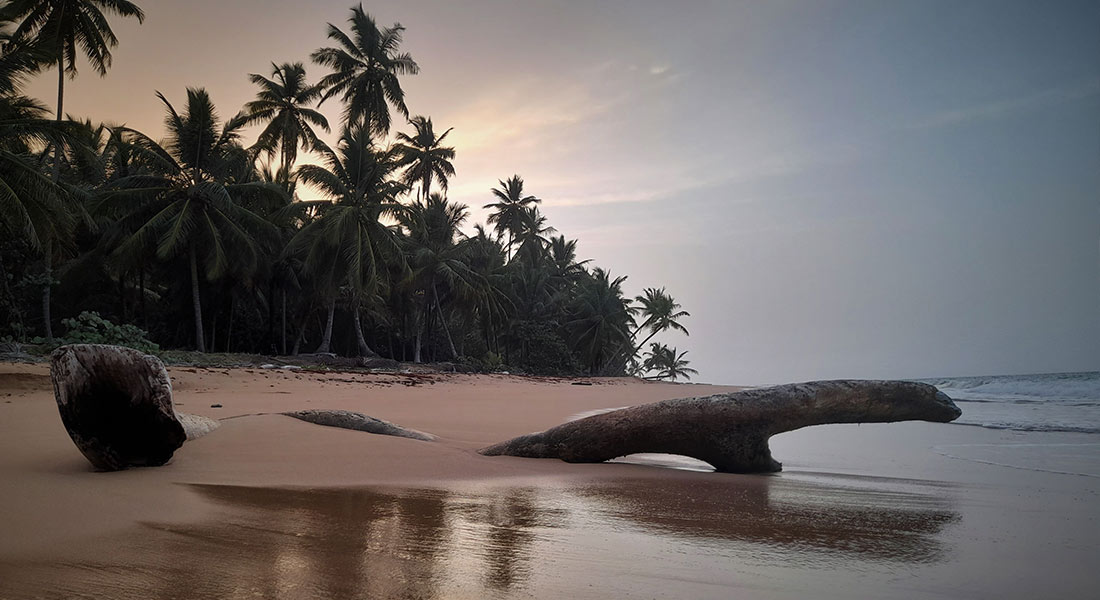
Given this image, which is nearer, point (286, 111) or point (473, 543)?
point (473, 543)

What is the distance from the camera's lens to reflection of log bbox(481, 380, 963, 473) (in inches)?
159

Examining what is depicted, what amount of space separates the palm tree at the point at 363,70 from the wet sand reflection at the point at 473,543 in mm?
30942

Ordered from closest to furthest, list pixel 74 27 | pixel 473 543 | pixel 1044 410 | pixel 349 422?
pixel 473 543
pixel 349 422
pixel 1044 410
pixel 74 27

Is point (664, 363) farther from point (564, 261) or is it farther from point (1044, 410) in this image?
point (1044, 410)

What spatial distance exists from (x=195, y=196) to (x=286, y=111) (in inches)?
386

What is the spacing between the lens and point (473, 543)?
76.4 inches

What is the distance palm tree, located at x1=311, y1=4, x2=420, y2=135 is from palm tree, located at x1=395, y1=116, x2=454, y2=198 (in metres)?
3.48

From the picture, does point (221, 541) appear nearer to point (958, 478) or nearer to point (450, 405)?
point (958, 478)

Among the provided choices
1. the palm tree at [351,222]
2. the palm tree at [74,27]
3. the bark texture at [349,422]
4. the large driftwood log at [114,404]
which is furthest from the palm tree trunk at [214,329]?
the large driftwood log at [114,404]

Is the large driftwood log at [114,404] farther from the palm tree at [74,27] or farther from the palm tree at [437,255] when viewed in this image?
the palm tree at [437,255]

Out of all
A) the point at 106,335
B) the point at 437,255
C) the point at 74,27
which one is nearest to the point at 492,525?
the point at 106,335

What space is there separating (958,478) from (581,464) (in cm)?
256

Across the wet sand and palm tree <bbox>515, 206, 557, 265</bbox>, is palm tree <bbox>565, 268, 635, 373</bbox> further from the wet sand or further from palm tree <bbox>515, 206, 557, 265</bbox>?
the wet sand

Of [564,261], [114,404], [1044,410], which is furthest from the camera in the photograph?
[564,261]
